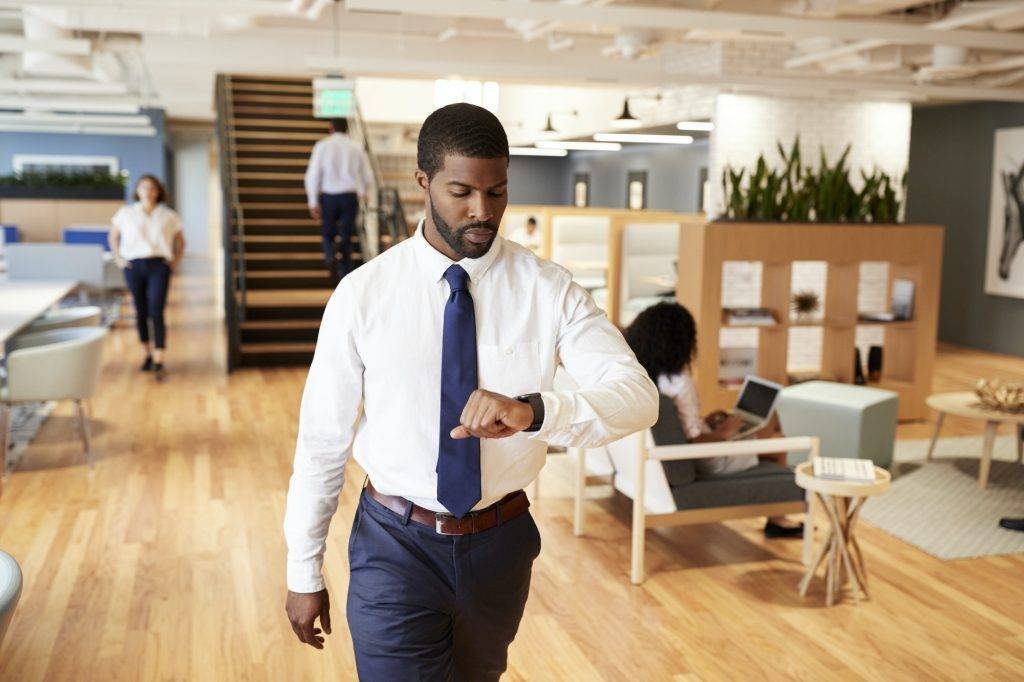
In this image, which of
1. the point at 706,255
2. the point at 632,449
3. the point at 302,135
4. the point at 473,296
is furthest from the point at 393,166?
the point at 473,296

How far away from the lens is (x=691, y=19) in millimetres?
6738

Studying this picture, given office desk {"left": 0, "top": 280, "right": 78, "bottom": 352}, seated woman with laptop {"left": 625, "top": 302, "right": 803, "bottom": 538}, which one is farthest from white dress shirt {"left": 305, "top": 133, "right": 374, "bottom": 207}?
seated woman with laptop {"left": 625, "top": 302, "right": 803, "bottom": 538}

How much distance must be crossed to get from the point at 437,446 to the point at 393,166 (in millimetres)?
16018

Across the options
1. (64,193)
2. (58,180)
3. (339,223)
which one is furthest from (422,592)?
(58,180)

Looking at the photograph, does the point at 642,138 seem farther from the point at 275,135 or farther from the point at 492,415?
the point at 492,415

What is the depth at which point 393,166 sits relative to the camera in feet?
57.0

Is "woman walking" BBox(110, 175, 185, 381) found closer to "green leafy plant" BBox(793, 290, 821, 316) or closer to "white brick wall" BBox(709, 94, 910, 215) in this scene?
"green leafy plant" BBox(793, 290, 821, 316)

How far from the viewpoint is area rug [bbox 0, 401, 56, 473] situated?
6191mm

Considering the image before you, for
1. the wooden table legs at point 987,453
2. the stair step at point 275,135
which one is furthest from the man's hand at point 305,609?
the stair step at point 275,135

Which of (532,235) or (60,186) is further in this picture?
(60,186)

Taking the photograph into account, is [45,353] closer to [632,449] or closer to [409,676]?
[632,449]

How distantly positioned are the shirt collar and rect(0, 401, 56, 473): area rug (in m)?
4.99

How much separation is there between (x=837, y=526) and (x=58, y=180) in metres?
14.2

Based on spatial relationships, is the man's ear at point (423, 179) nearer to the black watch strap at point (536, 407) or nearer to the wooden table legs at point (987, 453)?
the black watch strap at point (536, 407)
